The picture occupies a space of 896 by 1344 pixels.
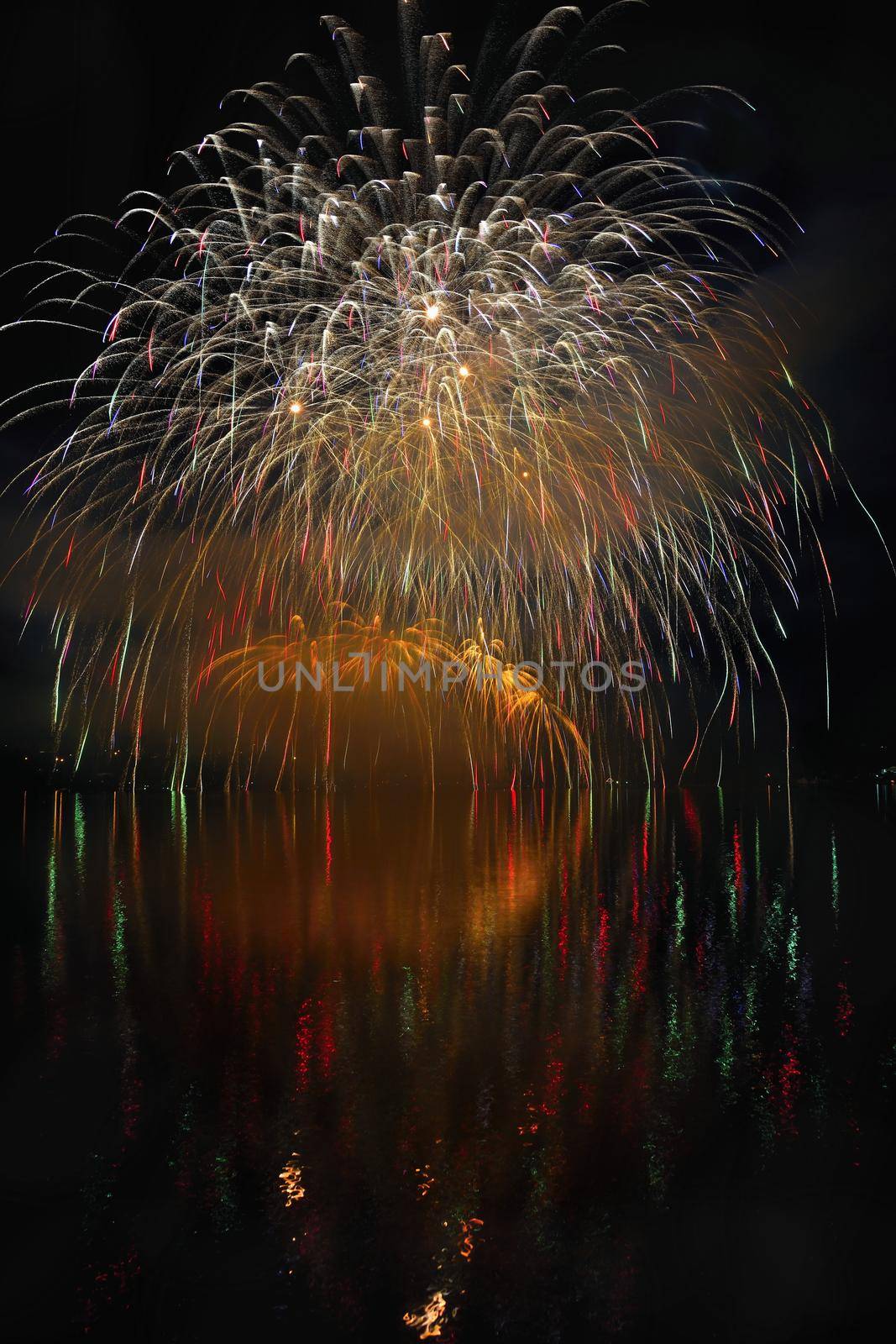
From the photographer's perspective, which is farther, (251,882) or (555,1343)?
(251,882)

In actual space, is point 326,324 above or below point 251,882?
above

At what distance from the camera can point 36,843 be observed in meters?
25.1

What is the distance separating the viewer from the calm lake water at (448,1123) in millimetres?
3695

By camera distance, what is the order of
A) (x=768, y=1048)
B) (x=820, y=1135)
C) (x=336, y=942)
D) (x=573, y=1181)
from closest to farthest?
1. (x=573, y=1181)
2. (x=820, y=1135)
3. (x=768, y=1048)
4. (x=336, y=942)

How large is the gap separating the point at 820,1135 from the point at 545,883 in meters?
10.2

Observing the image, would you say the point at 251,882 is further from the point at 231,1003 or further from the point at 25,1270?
the point at 25,1270

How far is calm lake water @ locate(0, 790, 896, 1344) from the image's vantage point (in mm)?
3695

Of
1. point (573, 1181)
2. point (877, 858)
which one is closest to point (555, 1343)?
point (573, 1181)

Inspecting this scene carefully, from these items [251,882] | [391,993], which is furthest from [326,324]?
[391,993]

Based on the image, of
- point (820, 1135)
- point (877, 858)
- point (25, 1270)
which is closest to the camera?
point (25, 1270)

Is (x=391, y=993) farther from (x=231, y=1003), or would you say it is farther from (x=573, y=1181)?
(x=573, y=1181)

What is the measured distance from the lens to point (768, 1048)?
6.65m

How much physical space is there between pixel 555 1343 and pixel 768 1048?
3709 mm

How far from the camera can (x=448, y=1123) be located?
17.3ft
